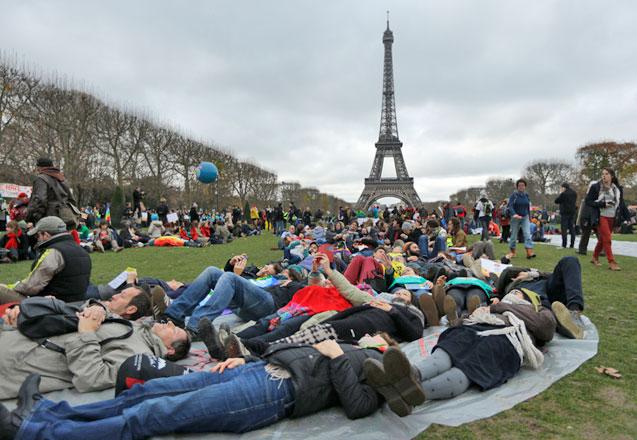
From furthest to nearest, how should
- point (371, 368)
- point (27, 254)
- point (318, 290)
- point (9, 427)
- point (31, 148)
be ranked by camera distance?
point (31, 148)
point (27, 254)
point (318, 290)
point (371, 368)
point (9, 427)

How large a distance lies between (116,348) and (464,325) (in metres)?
2.89

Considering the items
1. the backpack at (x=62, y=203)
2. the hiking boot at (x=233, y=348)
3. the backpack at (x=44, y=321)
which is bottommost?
the hiking boot at (x=233, y=348)

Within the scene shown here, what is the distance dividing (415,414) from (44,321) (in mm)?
2820

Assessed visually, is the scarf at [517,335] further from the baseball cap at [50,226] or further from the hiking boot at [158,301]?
the baseball cap at [50,226]

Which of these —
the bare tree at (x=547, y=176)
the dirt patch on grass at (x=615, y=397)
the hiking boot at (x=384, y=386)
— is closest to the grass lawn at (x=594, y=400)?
the dirt patch on grass at (x=615, y=397)

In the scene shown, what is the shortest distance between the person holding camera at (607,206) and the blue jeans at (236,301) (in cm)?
730

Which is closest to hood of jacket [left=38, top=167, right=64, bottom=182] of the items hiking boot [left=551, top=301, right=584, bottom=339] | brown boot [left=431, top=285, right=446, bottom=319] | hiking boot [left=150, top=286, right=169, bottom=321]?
hiking boot [left=150, top=286, right=169, bottom=321]

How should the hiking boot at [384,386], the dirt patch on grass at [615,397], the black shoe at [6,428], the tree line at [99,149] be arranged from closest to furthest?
the black shoe at [6,428] → the hiking boot at [384,386] → the dirt patch on grass at [615,397] → the tree line at [99,149]

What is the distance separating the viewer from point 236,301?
17.0 feet

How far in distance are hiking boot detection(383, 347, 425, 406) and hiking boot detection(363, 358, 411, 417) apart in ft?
0.09

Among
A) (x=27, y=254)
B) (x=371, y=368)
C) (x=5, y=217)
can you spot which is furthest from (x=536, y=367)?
(x=5, y=217)

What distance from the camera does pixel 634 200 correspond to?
40.3 m

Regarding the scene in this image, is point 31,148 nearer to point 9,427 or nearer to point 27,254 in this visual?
point 27,254

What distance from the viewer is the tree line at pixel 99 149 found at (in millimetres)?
23422
